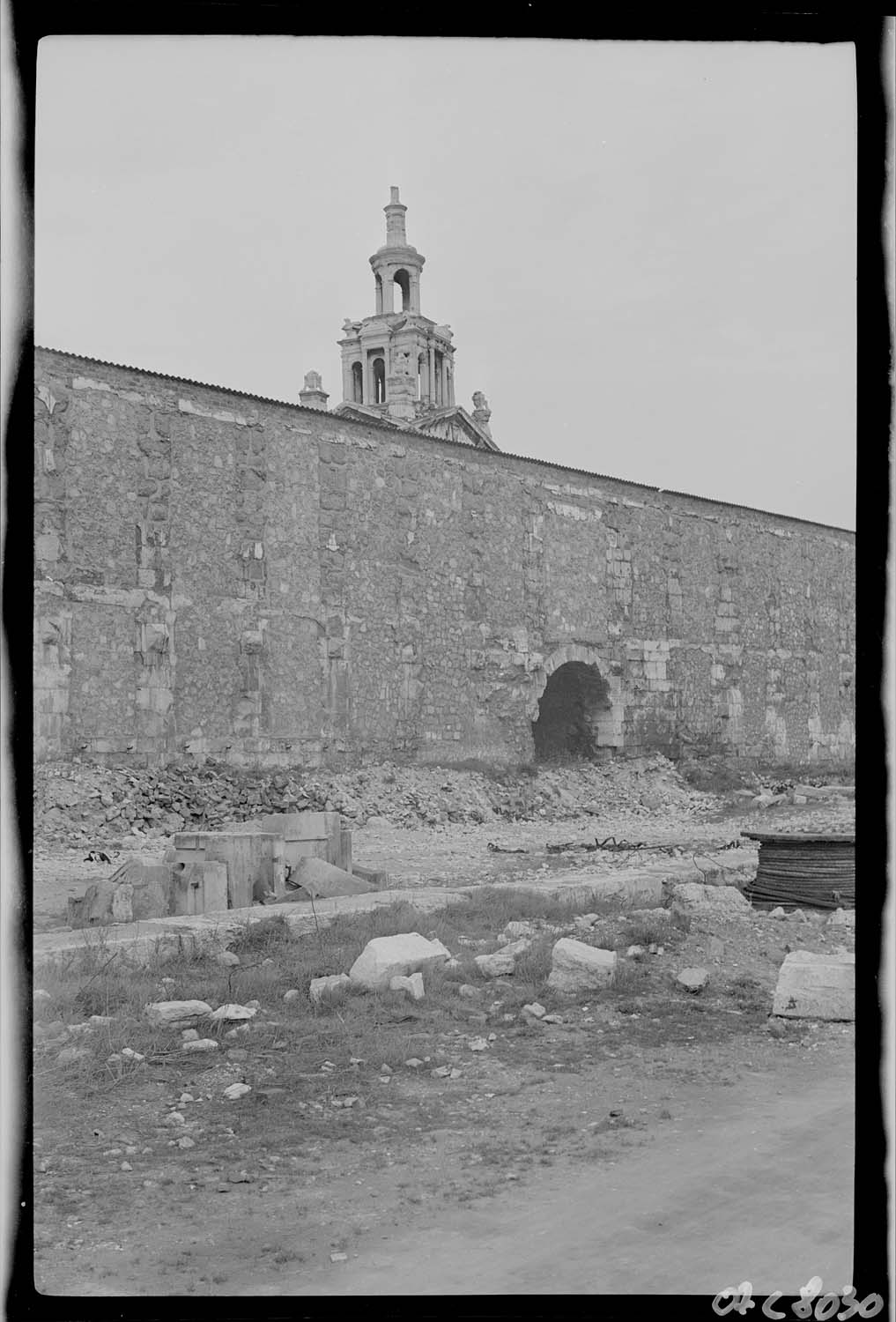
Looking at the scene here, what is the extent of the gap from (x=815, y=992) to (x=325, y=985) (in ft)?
9.90

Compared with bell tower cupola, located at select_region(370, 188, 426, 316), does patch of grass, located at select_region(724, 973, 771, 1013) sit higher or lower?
lower

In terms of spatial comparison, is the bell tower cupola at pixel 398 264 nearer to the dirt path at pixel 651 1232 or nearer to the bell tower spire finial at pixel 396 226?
the bell tower spire finial at pixel 396 226

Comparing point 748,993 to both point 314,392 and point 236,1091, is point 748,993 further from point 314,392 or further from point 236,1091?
point 314,392

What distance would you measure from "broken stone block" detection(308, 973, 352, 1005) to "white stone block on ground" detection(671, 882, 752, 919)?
12.4 feet

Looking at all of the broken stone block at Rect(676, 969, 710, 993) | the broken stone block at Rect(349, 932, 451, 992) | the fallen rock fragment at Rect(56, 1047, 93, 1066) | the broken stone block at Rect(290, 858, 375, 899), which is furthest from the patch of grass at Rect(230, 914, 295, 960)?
the broken stone block at Rect(676, 969, 710, 993)

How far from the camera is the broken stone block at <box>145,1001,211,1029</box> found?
6.67m

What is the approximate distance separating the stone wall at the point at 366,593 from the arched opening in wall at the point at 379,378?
24767 mm

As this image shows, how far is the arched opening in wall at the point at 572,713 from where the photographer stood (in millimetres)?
24156

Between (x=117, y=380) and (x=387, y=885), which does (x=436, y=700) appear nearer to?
(x=117, y=380)

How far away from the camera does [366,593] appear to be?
19.9 meters

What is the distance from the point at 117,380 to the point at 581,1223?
14994 millimetres

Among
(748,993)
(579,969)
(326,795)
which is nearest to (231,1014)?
(579,969)

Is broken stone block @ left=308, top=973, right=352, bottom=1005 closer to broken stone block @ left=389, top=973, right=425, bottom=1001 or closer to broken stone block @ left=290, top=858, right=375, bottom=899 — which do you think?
broken stone block @ left=389, top=973, right=425, bottom=1001

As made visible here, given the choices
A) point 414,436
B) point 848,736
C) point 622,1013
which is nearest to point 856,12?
point 622,1013
